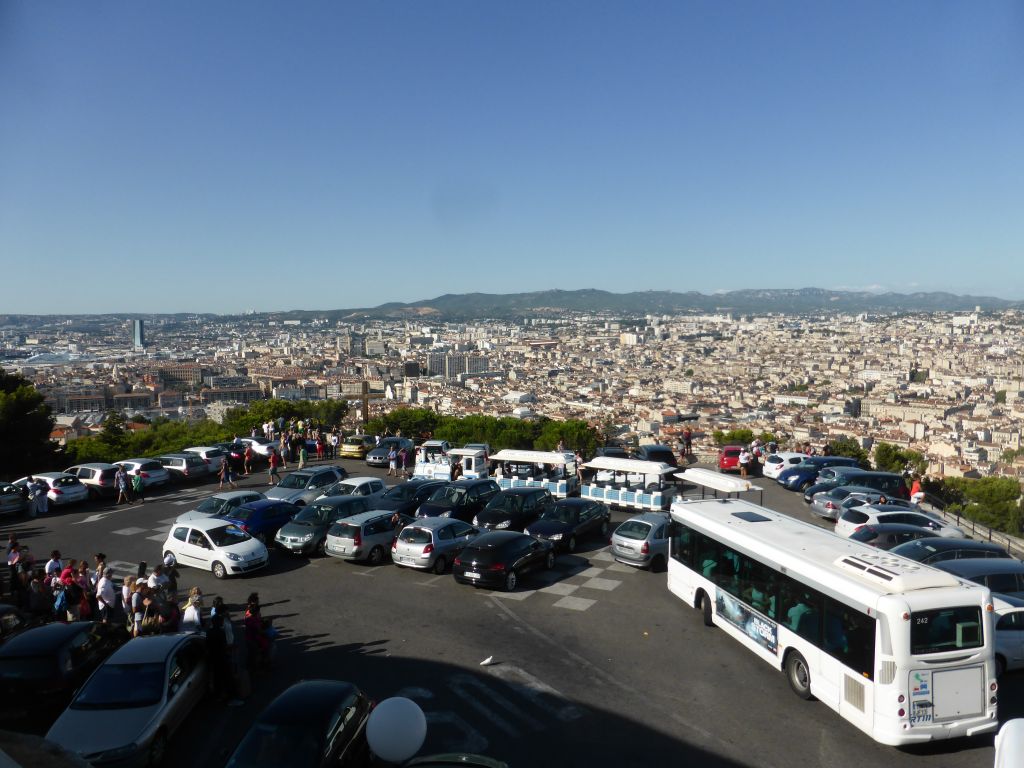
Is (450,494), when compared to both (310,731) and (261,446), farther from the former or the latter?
(261,446)

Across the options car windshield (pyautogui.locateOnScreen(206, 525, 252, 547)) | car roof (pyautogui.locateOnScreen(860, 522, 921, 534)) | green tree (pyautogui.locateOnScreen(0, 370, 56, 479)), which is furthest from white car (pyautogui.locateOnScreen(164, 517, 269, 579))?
green tree (pyautogui.locateOnScreen(0, 370, 56, 479))

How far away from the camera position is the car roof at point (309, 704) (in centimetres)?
602

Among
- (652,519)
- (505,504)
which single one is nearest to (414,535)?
(505,504)

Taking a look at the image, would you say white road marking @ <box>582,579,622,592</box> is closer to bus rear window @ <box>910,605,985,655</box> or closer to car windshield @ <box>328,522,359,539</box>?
car windshield @ <box>328,522,359,539</box>

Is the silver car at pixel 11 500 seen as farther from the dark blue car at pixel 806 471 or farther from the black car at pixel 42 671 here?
the dark blue car at pixel 806 471

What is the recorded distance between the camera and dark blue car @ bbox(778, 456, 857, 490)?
21703 mm

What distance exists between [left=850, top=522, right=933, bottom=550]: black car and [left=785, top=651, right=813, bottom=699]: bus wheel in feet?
19.6

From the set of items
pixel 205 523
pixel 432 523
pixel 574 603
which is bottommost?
pixel 574 603

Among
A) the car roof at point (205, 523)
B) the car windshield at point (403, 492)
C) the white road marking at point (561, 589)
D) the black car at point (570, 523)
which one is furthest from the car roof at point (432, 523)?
the car roof at point (205, 523)

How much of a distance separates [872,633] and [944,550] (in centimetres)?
601

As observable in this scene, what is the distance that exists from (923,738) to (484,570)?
6.87m

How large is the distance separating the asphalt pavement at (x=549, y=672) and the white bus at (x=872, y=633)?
41cm

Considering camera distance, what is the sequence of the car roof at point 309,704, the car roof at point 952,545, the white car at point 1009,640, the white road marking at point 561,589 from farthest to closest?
the white road marking at point 561,589, the car roof at point 952,545, the white car at point 1009,640, the car roof at point 309,704

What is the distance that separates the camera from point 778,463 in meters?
23.1
